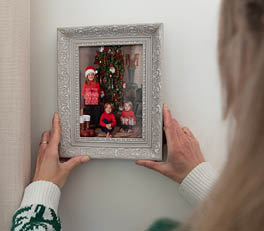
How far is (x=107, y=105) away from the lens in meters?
0.83

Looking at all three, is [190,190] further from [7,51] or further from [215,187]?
[7,51]

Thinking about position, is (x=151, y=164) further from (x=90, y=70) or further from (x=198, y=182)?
(x=90, y=70)

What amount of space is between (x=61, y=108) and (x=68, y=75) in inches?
4.1

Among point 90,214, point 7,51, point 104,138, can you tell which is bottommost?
point 90,214

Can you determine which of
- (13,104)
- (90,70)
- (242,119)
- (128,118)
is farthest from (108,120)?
(242,119)

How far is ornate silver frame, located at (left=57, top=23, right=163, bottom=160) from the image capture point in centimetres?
80

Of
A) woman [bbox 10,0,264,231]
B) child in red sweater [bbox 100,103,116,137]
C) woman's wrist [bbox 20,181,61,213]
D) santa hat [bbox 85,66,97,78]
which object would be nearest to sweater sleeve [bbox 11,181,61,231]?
woman's wrist [bbox 20,181,61,213]

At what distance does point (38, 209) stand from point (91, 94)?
0.36 m

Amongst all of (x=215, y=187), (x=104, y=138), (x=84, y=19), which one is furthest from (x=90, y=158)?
(x=215, y=187)

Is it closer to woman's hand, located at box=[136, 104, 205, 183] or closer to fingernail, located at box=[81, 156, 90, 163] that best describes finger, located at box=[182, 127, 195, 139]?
woman's hand, located at box=[136, 104, 205, 183]

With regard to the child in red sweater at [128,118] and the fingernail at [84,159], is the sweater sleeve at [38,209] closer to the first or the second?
the fingernail at [84,159]

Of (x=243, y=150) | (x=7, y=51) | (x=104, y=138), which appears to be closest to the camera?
(x=243, y=150)

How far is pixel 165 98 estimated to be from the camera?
848 millimetres

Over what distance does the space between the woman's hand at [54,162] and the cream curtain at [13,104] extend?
0.05 metres
